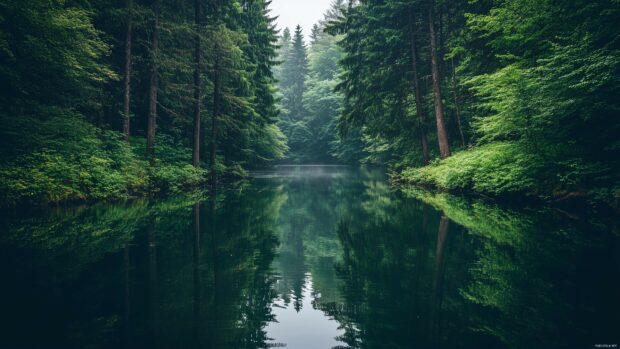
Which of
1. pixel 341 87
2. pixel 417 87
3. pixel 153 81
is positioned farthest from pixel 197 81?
pixel 417 87

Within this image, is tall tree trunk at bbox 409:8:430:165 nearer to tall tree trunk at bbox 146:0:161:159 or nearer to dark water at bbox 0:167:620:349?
dark water at bbox 0:167:620:349

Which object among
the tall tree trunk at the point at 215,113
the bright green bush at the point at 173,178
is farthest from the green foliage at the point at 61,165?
the tall tree trunk at the point at 215,113

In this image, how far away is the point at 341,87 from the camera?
2584 centimetres

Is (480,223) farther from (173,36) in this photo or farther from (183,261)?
(173,36)

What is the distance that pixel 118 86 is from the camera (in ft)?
65.7

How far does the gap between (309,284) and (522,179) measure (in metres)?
9.75

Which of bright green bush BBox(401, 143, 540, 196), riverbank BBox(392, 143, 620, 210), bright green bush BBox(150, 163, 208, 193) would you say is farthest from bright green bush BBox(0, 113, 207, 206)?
riverbank BBox(392, 143, 620, 210)

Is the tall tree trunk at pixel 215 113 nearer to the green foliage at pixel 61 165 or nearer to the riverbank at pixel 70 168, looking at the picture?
the riverbank at pixel 70 168

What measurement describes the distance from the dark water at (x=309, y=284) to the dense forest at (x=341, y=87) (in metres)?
3.06

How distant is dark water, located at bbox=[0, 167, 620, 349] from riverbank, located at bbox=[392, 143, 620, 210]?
2.00m

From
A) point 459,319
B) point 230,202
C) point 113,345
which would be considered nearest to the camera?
point 113,345

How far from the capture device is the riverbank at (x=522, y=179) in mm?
10164

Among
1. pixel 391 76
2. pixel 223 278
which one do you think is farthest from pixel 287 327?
pixel 391 76

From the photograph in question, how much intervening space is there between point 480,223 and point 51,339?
8.80m
